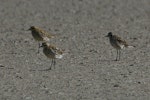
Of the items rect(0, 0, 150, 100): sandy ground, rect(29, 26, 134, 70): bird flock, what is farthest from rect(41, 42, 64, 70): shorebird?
rect(0, 0, 150, 100): sandy ground

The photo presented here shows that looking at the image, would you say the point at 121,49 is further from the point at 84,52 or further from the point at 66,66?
the point at 66,66

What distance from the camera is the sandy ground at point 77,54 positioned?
1456 cm

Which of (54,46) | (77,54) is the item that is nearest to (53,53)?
(54,46)

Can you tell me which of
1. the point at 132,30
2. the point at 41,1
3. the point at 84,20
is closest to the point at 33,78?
the point at 132,30

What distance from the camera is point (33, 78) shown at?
52.0ft

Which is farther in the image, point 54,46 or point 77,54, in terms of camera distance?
point 77,54

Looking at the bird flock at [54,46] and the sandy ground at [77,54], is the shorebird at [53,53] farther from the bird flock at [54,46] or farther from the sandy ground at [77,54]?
the sandy ground at [77,54]

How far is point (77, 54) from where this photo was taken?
1942 centimetres

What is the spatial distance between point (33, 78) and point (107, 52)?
439 cm

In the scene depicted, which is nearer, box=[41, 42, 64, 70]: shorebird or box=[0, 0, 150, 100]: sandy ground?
box=[0, 0, 150, 100]: sandy ground

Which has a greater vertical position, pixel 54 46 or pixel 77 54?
pixel 54 46

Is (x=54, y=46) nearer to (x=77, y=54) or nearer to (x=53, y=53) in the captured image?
(x=53, y=53)

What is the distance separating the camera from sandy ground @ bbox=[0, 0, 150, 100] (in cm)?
1456

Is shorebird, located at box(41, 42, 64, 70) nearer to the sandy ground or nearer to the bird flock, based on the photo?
the bird flock
